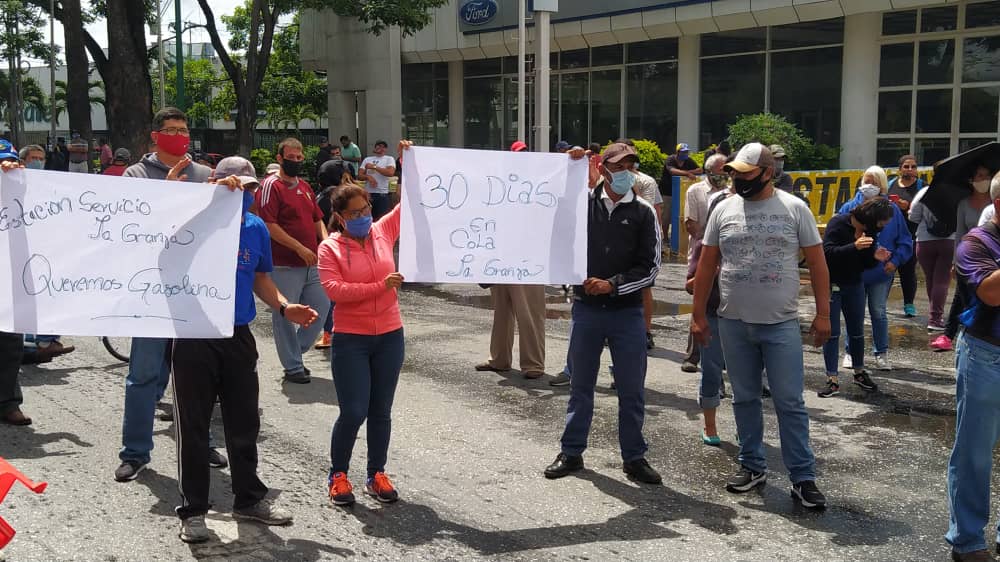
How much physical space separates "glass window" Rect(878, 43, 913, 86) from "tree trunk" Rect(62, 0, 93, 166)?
1720 cm

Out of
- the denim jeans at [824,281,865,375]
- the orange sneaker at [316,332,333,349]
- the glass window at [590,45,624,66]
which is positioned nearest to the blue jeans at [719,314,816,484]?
the denim jeans at [824,281,865,375]

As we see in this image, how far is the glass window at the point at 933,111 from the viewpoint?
824 inches

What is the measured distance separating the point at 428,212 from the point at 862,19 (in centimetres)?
1845

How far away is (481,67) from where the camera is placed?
3303cm

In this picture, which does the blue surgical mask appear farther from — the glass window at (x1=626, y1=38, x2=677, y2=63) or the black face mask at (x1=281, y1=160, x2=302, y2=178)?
the glass window at (x1=626, y1=38, x2=677, y2=63)

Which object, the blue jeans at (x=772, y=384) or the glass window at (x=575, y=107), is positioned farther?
the glass window at (x=575, y=107)

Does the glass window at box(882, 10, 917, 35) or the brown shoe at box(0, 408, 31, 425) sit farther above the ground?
the glass window at box(882, 10, 917, 35)

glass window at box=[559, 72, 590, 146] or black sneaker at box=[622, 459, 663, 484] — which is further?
glass window at box=[559, 72, 590, 146]

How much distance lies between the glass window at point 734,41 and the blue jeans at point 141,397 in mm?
20746

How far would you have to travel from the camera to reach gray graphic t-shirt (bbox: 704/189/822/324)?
5.49 meters

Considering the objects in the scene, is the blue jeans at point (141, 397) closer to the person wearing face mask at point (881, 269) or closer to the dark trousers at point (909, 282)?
the person wearing face mask at point (881, 269)

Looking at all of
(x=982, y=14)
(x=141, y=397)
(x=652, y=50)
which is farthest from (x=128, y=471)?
(x=652, y=50)

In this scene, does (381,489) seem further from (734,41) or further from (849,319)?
(734,41)

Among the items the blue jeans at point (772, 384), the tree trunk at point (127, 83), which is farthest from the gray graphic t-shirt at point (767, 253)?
the tree trunk at point (127, 83)
